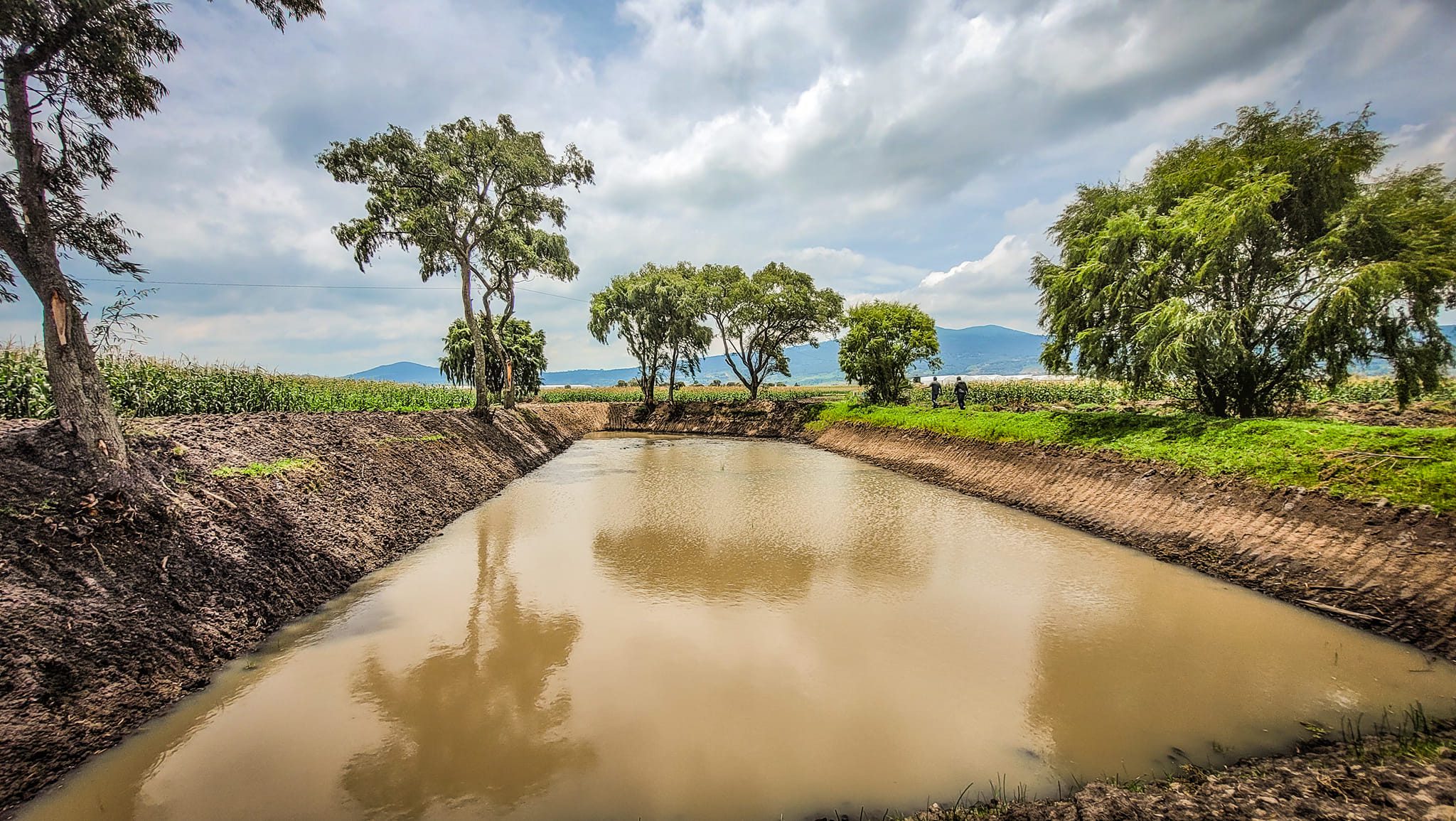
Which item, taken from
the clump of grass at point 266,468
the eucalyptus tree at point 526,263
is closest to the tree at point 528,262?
the eucalyptus tree at point 526,263

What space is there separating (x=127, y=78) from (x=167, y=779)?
7927 mm

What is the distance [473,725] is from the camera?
169 inches

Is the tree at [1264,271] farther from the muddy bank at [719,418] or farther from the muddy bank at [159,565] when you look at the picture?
the muddy bank at [719,418]

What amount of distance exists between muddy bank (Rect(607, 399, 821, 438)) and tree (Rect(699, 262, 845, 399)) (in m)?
2.36

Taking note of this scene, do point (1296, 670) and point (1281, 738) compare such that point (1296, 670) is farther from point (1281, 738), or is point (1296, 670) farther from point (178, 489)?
point (178, 489)

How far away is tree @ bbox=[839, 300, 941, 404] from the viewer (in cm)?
2917

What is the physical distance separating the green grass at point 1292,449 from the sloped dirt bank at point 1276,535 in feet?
0.84

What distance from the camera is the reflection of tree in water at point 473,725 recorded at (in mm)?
3592

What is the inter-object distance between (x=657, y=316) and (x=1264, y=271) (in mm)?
27022

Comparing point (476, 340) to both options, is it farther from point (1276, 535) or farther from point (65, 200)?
point (1276, 535)

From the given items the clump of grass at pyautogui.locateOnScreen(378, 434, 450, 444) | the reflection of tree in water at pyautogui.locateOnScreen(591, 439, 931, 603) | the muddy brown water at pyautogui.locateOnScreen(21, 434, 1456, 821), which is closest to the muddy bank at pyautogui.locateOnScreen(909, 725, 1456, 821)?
Result: the muddy brown water at pyautogui.locateOnScreen(21, 434, 1456, 821)

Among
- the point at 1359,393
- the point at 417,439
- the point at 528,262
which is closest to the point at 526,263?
the point at 528,262

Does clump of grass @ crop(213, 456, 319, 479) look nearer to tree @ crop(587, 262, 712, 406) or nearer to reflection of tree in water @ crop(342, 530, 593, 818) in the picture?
reflection of tree in water @ crop(342, 530, 593, 818)

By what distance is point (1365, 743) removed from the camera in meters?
4.02
